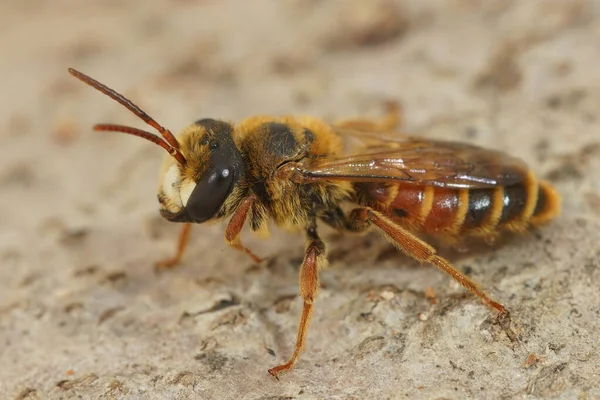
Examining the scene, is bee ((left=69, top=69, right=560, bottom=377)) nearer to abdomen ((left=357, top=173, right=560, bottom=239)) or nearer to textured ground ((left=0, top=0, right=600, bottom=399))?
abdomen ((left=357, top=173, right=560, bottom=239))

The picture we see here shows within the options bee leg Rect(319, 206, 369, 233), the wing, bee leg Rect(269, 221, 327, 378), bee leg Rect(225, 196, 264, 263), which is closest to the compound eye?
bee leg Rect(225, 196, 264, 263)

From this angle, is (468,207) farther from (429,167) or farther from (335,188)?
(335,188)

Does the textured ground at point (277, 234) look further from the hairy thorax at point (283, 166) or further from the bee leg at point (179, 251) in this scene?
the hairy thorax at point (283, 166)

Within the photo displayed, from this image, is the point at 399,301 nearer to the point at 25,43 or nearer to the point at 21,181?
the point at 21,181

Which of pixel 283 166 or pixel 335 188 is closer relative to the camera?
pixel 283 166

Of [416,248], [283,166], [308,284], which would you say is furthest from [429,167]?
[308,284]

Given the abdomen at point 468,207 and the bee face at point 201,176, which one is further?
the abdomen at point 468,207


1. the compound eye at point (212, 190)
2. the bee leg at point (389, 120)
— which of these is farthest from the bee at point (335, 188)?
the bee leg at point (389, 120)
